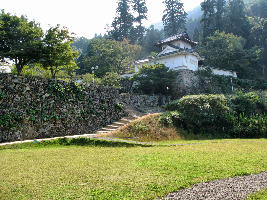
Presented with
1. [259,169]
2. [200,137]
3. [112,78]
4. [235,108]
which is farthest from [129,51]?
[259,169]

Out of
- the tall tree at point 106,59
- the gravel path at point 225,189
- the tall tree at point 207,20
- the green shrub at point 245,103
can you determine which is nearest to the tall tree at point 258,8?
the tall tree at point 207,20

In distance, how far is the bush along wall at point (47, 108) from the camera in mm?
11664

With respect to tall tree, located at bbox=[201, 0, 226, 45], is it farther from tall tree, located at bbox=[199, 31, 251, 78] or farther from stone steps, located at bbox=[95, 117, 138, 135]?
stone steps, located at bbox=[95, 117, 138, 135]

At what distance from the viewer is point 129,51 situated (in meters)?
42.5

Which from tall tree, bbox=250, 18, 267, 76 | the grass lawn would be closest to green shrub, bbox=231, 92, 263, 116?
the grass lawn

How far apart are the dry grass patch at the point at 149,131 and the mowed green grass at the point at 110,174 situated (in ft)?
18.6

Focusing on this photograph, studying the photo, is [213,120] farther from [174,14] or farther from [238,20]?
[174,14]

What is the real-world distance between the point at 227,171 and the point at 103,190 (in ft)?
11.1

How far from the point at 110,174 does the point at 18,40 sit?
11.1m

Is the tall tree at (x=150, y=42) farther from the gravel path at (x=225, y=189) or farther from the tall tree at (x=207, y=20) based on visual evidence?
the gravel path at (x=225, y=189)

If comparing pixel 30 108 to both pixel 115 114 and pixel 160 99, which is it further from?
pixel 160 99

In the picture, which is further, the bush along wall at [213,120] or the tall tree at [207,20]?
the tall tree at [207,20]

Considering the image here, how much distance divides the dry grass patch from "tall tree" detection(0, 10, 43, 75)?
7.01 metres

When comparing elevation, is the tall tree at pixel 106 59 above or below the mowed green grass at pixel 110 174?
above
